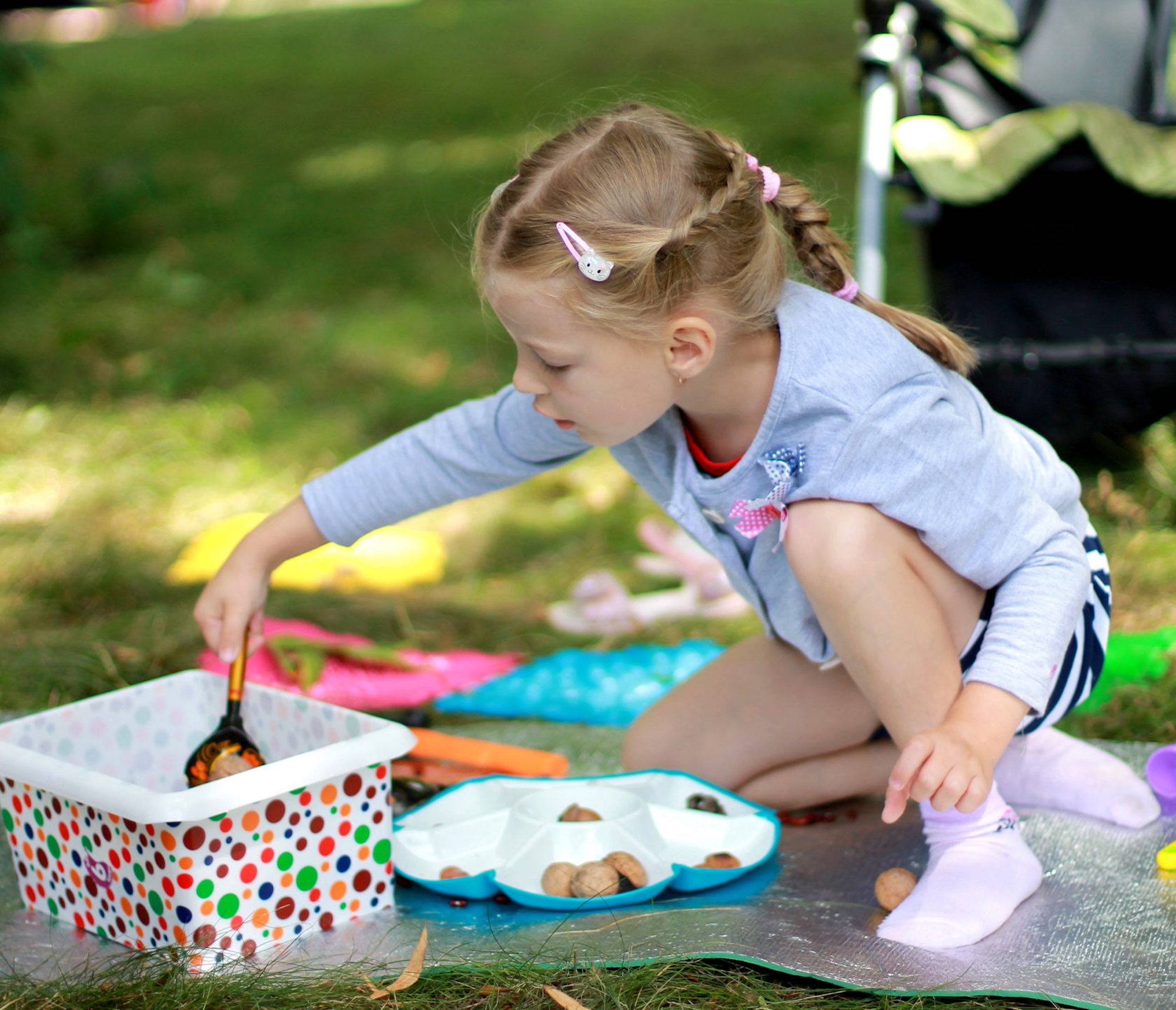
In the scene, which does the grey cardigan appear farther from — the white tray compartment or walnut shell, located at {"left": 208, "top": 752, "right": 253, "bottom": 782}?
walnut shell, located at {"left": 208, "top": 752, "right": 253, "bottom": 782}

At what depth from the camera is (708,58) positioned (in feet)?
22.3

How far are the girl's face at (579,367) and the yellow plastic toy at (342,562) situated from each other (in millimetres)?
1003

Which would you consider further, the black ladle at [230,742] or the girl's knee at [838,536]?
the black ladle at [230,742]

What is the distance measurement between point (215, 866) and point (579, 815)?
0.37 m

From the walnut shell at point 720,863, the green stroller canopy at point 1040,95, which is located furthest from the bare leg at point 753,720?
the green stroller canopy at point 1040,95

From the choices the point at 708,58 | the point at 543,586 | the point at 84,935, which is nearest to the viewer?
the point at 84,935

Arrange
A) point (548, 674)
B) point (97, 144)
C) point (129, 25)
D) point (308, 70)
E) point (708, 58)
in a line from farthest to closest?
point (129, 25), point (308, 70), point (708, 58), point (97, 144), point (548, 674)

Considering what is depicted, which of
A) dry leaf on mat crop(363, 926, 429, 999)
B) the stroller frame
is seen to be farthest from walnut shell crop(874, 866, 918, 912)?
the stroller frame

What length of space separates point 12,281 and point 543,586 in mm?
2412

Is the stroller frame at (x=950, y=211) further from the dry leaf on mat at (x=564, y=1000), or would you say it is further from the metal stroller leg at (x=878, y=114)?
the dry leaf on mat at (x=564, y=1000)

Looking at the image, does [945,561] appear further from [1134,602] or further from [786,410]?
[1134,602]

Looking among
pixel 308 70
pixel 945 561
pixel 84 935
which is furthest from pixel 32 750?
pixel 308 70

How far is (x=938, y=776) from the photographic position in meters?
1.10

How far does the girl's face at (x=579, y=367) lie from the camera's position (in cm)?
127
